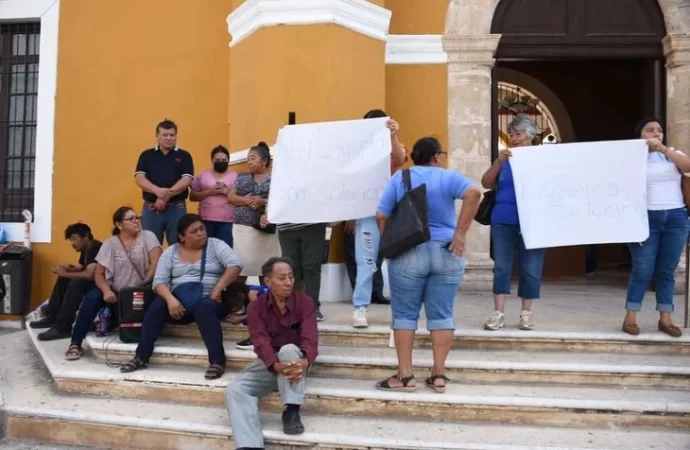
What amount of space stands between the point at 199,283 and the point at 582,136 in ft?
33.4

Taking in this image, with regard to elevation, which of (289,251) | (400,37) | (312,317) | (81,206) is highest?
(400,37)

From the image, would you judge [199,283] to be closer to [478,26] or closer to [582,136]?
[478,26]

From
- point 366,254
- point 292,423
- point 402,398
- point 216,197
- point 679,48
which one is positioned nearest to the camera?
point 292,423

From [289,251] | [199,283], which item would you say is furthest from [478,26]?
[199,283]

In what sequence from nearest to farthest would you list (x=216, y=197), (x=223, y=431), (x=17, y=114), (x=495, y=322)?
(x=223, y=431), (x=495, y=322), (x=216, y=197), (x=17, y=114)

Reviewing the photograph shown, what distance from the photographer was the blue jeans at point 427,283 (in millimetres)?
3951

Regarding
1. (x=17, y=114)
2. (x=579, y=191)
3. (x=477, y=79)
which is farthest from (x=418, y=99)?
(x=17, y=114)

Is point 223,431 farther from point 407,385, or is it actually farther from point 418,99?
point 418,99

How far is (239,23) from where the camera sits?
22.9 ft

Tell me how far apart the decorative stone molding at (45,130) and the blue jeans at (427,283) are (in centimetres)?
561

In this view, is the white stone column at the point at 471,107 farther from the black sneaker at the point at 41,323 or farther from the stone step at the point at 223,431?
the black sneaker at the point at 41,323

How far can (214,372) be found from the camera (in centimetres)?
428

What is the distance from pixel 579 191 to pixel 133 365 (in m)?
3.77

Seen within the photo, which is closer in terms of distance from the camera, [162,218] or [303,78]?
[162,218]
